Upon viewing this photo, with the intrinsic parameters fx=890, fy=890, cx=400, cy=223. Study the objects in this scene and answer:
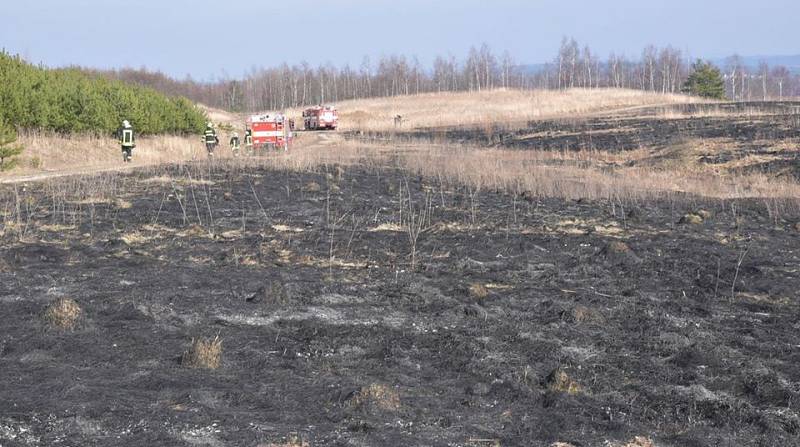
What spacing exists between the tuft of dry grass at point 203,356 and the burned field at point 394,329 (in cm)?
2

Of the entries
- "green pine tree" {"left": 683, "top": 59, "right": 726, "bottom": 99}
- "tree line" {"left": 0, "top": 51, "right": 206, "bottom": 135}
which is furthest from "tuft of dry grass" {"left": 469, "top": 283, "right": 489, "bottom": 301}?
"green pine tree" {"left": 683, "top": 59, "right": 726, "bottom": 99}

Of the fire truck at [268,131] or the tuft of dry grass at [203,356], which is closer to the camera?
the tuft of dry grass at [203,356]

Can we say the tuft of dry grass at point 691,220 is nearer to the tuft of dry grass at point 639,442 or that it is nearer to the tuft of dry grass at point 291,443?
the tuft of dry grass at point 639,442

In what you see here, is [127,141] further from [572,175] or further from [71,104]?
[572,175]

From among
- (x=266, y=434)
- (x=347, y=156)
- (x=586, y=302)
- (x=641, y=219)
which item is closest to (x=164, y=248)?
(x=586, y=302)

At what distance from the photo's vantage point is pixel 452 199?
18297mm

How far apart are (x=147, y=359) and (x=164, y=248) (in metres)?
5.33

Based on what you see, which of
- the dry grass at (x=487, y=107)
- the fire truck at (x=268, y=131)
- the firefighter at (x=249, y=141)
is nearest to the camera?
the firefighter at (x=249, y=141)

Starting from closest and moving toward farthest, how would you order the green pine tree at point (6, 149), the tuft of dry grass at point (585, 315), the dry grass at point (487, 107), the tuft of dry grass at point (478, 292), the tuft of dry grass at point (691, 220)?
the tuft of dry grass at point (585, 315) → the tuft of dry grass at point (478, 292) → the tuft of dry grass at point (691, 220) → the green pine tree at point (6, 149) → the dry grass at point (487, 107)

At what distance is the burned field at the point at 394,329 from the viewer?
5.75m

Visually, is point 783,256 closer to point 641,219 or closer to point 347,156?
point 641,219

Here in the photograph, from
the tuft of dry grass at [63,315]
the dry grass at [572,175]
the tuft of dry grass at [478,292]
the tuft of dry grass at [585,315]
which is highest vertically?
the dry grass at [572,175]

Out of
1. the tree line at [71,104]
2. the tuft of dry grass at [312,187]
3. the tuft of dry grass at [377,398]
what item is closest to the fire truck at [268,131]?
the tree line at [71,104]

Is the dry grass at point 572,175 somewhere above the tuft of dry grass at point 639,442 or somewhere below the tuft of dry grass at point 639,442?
above
